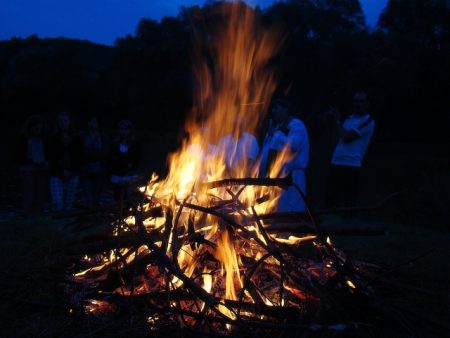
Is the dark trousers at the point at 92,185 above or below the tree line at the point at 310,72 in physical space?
below

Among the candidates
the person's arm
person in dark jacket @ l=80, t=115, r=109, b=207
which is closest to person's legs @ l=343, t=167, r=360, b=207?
the person's arm

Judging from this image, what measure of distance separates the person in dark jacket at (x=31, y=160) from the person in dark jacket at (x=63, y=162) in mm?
148

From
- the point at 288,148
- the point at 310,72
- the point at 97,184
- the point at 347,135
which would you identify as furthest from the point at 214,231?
the point at 310,72

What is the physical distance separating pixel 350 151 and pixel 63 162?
3.99 metres

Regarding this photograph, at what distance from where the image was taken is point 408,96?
14.1m

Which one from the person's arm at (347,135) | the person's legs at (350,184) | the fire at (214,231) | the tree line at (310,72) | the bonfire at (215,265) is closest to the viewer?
the bonfire at (215,265)

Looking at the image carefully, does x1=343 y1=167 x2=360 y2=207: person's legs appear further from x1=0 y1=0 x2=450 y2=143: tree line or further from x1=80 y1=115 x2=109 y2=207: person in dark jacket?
x1=0 y1=0 x2=450 y2=143: tree line

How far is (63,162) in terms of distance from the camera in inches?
270

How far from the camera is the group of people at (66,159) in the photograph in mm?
6598

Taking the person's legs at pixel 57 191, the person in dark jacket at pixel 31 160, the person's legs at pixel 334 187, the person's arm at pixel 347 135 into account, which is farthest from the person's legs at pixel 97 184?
the person's arm at pixel 347 135

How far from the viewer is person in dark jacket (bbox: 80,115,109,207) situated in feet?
23.0

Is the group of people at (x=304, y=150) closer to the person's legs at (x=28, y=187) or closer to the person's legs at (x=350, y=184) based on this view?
the person's legs at (x=350, y=184)

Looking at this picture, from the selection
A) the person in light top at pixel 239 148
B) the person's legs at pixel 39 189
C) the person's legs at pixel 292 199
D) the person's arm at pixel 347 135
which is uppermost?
the person's arm at pixel 347 135

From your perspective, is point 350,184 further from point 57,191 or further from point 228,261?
point 57,191
